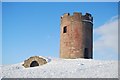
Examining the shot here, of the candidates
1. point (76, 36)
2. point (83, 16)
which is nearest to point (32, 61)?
point (76, 36)

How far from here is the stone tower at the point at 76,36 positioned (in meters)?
27.1

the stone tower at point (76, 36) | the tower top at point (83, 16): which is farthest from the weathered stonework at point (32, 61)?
the tower top at point (83, 16)

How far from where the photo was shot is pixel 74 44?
89.0 feet

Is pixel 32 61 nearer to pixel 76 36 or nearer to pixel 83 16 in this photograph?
pixel 76 36

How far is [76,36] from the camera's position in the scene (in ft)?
89.4

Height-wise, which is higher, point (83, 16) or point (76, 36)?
point (83, 16)

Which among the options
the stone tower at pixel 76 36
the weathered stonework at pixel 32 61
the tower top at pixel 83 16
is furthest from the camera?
the tower top at pixel 83 16

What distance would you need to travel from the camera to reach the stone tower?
27078mm

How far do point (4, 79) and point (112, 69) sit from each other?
7596mm

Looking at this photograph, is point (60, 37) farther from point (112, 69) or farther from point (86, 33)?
point (112, 69)

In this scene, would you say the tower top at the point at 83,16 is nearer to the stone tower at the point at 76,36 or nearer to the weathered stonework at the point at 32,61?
the stone tower at the point at 76,36

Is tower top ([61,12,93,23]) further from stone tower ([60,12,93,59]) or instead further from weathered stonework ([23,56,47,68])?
weathered stonework ([23,56,47,68])

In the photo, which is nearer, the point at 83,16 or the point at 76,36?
the point at 76,36

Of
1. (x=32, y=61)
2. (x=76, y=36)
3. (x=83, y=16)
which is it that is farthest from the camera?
(x=83, y=16)
